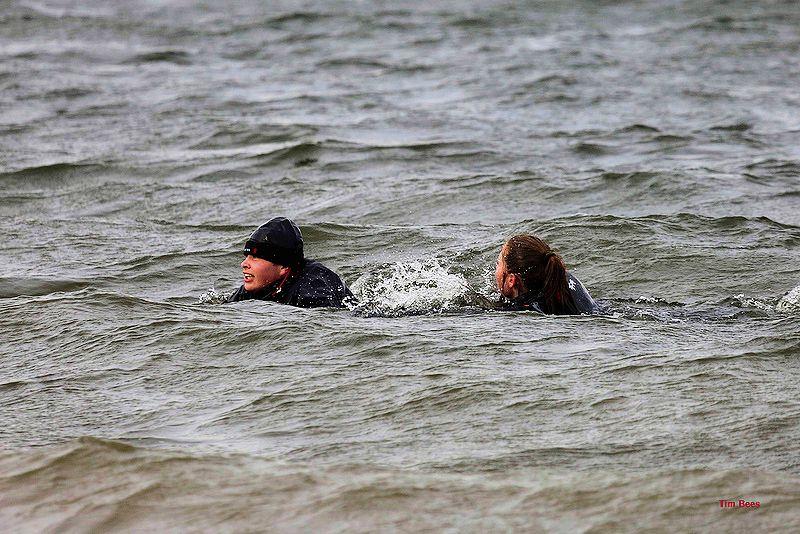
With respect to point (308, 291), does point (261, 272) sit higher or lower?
higher

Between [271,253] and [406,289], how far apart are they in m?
1.40

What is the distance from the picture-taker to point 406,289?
10594 millimetres

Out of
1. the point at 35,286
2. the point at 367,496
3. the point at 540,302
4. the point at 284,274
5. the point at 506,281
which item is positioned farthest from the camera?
the point at 35,286

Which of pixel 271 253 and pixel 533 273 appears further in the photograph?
pixel 271 253

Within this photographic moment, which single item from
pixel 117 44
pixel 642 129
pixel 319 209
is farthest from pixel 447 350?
pixel 117 44

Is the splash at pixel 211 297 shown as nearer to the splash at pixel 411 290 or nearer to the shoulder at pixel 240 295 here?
the shoulder at pixel 240 295

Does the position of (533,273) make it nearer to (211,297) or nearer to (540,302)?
(540,302)

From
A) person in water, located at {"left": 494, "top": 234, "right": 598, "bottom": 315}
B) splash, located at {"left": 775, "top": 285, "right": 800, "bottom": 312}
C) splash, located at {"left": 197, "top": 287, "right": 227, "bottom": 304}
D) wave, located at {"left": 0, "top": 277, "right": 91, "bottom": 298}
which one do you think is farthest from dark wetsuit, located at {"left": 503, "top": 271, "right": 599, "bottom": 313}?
wave, located at {"left": 0, "top": 277, "right": 91, "bottom": 298}

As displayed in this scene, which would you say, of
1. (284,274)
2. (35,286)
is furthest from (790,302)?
(35,286)

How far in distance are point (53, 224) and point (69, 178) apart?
2536 mm

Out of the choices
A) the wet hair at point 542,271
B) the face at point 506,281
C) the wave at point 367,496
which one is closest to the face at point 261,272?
the face at point 506,281

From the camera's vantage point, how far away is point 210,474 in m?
6.12

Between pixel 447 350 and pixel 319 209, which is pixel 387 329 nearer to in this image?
pixel 447 350

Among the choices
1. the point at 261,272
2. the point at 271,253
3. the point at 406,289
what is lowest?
the point at 406,289
